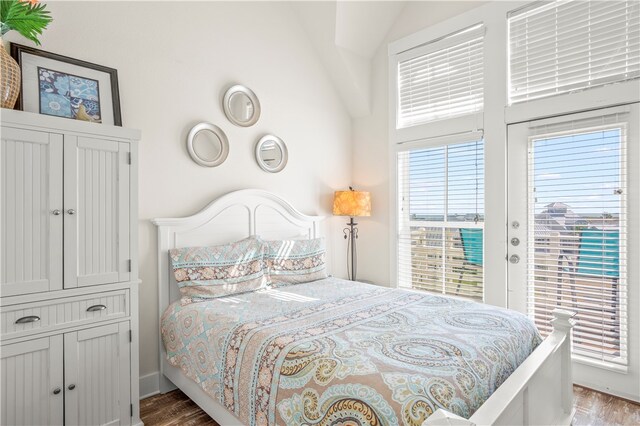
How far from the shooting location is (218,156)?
9.21 feet

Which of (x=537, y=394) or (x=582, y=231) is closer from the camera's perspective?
(x=537, y=394)

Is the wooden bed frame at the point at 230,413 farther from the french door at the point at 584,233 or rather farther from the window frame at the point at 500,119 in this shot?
the window frame at the point at 500,119

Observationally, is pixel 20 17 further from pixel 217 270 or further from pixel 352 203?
pixel 352 203

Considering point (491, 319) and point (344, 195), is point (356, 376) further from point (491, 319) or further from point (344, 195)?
point (344, 195)

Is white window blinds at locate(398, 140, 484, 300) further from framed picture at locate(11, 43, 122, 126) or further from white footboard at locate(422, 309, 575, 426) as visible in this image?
framed picture at locate(11, 43, 122, 126)

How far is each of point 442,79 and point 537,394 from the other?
8.68ft

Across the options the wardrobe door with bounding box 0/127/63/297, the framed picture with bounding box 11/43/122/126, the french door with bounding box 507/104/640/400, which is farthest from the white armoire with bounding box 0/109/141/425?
the french door with bounding box 507/104/640/400

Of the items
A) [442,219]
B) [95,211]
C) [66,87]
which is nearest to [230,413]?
[95,211]

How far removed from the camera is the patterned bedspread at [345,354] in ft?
3.87

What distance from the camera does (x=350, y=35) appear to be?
341 centimetres

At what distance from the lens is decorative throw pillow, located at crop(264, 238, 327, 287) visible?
9.11ft

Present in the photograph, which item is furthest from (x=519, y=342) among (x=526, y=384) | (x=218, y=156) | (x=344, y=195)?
(x=218, y=156)

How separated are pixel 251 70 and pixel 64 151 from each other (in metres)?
1.74

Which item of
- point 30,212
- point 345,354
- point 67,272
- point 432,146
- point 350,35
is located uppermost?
point 350,35
